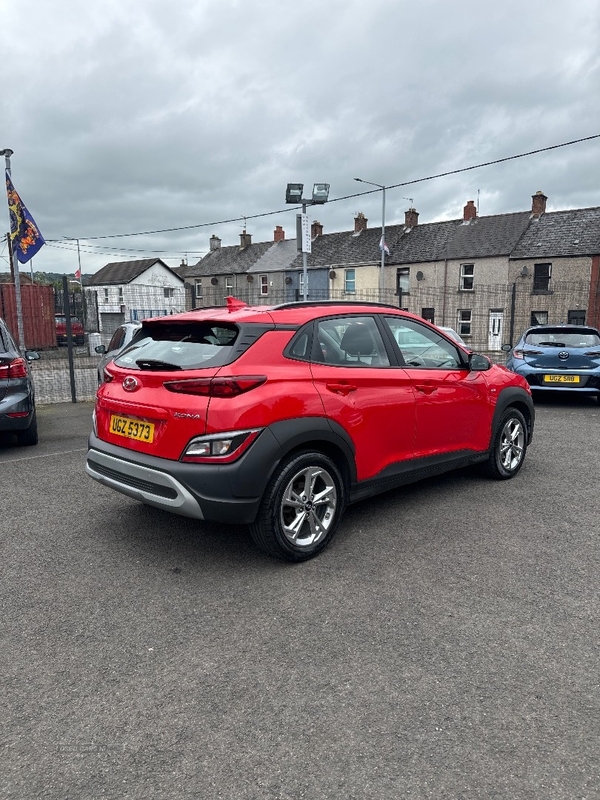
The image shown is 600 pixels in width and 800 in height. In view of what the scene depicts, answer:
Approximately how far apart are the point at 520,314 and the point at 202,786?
3317 centimetres

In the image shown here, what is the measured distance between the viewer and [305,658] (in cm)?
270

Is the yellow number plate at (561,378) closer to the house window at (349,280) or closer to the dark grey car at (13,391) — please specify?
the dark grey car at (13,391)

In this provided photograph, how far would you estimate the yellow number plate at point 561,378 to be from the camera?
9.63 metres

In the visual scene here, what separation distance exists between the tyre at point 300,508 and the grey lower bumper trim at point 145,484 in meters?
0.43

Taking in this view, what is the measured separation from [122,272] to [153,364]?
6191cm

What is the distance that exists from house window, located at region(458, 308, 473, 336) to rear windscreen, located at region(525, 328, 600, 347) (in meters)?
21.6

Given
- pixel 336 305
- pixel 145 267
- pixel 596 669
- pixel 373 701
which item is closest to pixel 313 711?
pixel 373 701

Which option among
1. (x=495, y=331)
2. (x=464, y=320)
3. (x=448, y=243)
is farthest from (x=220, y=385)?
(x=448, y=243)

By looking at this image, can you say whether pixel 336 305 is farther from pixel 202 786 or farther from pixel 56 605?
pixel 202 786

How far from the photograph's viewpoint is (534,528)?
14.2 ft

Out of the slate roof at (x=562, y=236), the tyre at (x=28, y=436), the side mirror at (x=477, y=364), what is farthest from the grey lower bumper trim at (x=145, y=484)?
the slate roof at (x=562, y=236)

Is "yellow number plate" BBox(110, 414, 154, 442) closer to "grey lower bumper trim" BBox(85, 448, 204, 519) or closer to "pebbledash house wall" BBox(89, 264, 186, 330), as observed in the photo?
"grey lower bumper trim" BBox(85, 448, 204, 519)

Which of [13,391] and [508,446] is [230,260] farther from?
[508,446]

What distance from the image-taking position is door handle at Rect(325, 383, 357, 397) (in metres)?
3.86
